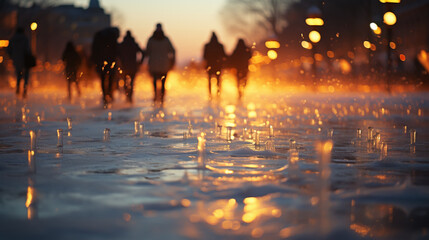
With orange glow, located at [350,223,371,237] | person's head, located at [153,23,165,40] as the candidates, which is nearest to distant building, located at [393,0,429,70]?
person's head, located at [153,23,165,40]

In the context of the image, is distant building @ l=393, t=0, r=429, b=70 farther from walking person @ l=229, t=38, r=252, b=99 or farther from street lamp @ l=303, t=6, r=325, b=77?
walking person @ l=229, t=38, r=252, b=99

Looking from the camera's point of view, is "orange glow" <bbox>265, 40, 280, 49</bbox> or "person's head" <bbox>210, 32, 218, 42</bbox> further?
"orange glow" <bbox>265, 40, 280, 49</bbox>

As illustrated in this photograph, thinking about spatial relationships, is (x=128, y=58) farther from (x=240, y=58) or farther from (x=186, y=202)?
(x=186, y=202)

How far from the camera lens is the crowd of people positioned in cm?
2262

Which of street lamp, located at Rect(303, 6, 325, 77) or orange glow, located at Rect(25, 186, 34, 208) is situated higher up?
street lamp, located at Rect(303, 6, 325, 77)

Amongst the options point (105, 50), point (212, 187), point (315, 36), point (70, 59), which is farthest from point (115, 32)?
point (315, 36)

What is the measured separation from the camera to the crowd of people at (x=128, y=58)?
22625mm

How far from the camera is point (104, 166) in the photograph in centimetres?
832

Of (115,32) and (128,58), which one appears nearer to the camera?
(115,32)

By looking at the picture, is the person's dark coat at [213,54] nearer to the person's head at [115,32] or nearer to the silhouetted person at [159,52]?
the silhouetted person at [159,52]

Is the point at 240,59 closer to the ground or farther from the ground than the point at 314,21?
closer to the ground

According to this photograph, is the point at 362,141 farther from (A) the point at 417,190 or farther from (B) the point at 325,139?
(A) the point at 417,190

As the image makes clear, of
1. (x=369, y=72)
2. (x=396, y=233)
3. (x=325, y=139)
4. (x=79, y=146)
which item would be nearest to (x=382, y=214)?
(x=396, y=233)

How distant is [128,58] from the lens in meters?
24.2
